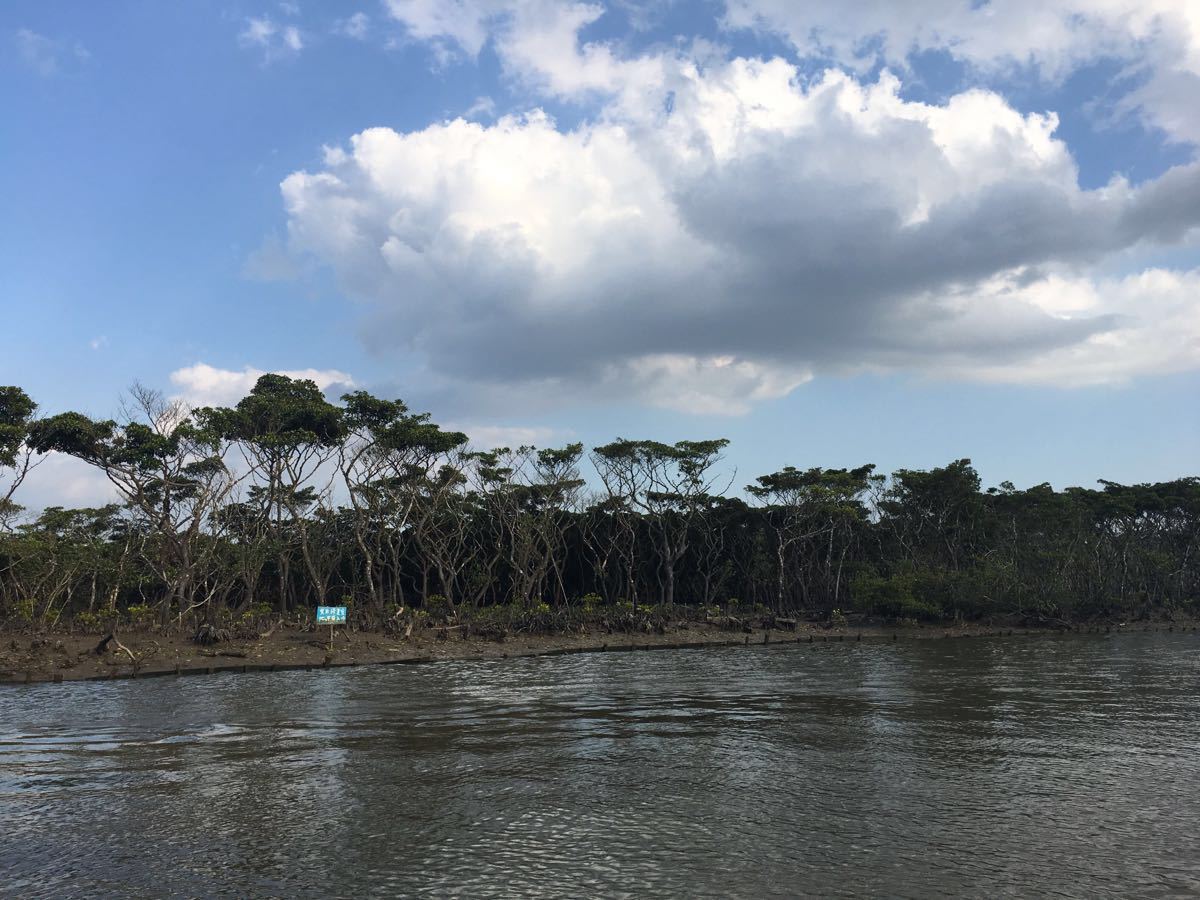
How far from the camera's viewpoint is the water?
25.7 feet

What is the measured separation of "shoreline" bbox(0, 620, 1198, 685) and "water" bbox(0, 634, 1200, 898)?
6405 millimetres

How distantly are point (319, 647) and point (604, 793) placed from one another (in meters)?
26.1

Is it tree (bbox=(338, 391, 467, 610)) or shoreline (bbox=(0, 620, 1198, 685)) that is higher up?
tree (bbox=(338, 391, 467, 610))

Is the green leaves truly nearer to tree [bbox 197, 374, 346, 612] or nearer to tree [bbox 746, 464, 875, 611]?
tree [bbox 197, 374, 346, 612]

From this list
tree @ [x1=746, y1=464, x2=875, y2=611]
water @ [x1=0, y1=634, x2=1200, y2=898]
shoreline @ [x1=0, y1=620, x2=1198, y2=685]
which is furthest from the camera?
tree @ [x1=746, y1=464, x2=875, y2=611]

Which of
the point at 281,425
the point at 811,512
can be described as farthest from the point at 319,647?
the point at 811,512

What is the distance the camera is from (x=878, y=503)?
62969 millimetres

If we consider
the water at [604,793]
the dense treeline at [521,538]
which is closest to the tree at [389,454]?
the dense treeline at [521,538]

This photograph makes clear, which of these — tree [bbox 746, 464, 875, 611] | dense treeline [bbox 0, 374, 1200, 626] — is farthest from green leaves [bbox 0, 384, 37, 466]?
tree [bbox 746, 464, 875, 611]

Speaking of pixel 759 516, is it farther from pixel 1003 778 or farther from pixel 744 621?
pixel 1003 778

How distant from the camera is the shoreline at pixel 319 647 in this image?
2827 centimetres

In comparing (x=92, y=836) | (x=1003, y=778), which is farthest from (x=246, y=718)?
(x=1003, y=778)

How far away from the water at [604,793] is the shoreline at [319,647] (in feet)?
21.0

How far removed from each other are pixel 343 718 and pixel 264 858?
1007 centimetres
